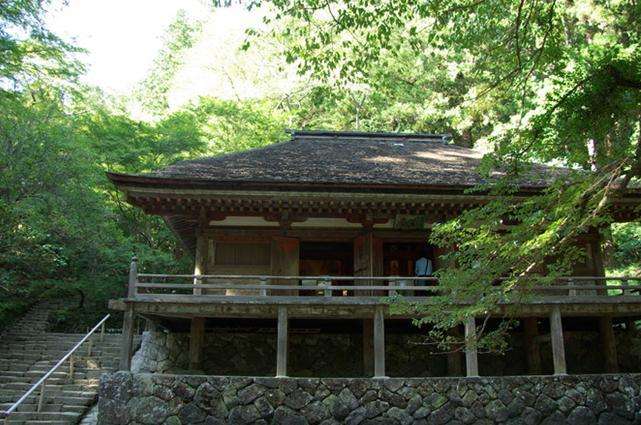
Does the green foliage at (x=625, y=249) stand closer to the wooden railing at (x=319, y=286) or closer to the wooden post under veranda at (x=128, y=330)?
the wooden railing at (x=319, y=286)

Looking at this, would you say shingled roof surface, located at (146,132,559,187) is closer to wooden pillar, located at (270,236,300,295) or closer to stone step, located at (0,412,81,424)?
wooden pillar, located at (270,236,300,295)

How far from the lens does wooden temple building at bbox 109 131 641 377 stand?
11438mm

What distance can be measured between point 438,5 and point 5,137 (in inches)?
479

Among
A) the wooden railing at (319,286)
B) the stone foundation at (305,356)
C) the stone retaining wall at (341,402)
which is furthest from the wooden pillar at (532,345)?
the stone retaining wall at (341,402)

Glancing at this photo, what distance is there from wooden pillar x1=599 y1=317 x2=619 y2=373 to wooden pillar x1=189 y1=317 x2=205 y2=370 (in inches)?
392

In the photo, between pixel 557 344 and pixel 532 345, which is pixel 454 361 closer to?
pixel 532 345

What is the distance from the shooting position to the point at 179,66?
130ft

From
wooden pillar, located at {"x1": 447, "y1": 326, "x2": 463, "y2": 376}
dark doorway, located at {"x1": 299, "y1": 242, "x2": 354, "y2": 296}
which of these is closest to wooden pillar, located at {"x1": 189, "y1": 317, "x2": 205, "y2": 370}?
dark doorway, located at {"x1": 299, "y1": 242, "x2": 354, "y2": 296}

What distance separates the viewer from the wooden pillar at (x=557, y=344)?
11.4m

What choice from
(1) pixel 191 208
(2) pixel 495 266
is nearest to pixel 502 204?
(2) pixel 495 266

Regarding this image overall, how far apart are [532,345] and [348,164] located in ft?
21.5

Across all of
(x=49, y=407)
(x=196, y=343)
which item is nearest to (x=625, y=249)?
(x=196, y=343)

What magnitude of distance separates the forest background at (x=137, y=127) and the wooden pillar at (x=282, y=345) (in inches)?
179

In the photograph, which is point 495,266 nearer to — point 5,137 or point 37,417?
point 37,417
